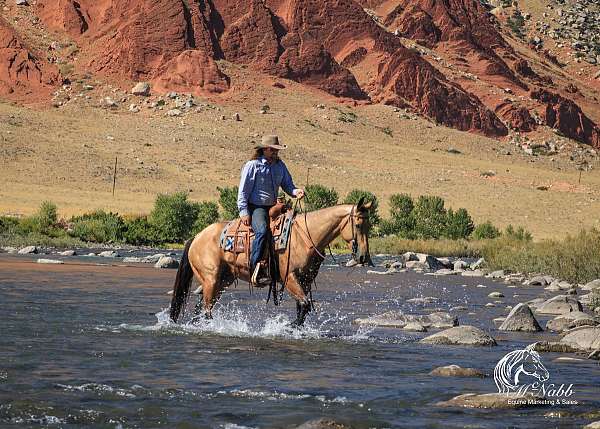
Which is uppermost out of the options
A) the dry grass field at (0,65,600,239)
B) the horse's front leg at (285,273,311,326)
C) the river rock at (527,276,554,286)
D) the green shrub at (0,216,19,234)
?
the dry grass field at (0,65,600,239)

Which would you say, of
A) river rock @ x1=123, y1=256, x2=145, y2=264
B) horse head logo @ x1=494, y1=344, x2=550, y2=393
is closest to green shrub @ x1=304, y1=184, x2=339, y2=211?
river rock @ x1=123, y1=256, x2=145, y2=264

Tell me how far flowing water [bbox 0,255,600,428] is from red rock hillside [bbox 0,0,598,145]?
96.6 meters

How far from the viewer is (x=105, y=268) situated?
30.9 metres

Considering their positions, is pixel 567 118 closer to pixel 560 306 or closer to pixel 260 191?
pixel 560 306

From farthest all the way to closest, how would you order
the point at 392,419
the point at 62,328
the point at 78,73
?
the point at 78,73 → the point at 62,328 → the point at 392,419

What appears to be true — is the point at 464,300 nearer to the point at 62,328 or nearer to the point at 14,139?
the point at 62,328

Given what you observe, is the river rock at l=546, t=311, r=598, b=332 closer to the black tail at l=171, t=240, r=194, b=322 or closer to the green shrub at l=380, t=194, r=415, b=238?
the black tail at l=171, t=240, r=194, b=322

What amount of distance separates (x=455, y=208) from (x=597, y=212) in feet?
43.5

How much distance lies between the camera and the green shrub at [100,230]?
4798cm

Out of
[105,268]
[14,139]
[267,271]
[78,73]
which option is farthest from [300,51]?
[267,271]

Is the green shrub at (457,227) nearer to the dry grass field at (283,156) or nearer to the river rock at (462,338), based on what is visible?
the dry grass field at (283,156)

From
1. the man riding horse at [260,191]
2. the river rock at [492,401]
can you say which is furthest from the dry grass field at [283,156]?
the river rock at [492,401]

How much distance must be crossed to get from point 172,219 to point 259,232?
37359 millimetres

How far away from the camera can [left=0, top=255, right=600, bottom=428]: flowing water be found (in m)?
8.69
